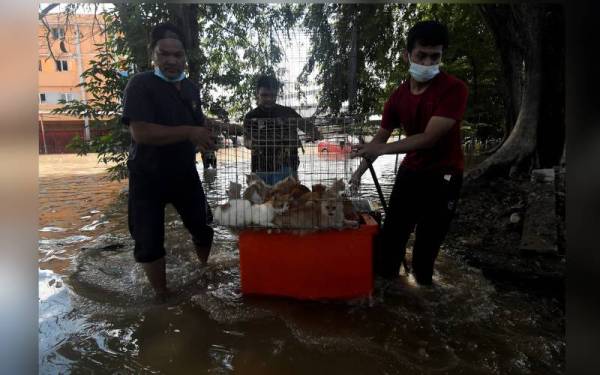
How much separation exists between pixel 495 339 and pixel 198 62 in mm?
5228

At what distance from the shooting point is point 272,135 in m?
3.53

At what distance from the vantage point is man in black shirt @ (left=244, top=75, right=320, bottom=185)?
348cm

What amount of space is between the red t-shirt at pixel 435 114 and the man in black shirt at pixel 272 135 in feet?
2.36

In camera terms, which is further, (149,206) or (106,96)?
(106,96)

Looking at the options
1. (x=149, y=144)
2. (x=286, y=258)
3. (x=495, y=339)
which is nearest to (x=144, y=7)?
(x=149, y=144)

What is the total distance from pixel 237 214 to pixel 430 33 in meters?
1.87

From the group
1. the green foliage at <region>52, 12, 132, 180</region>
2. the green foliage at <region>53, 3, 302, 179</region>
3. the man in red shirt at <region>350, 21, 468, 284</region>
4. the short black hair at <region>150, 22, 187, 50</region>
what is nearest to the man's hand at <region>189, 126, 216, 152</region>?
the short black hair at <region>150, 22, 187, 50</region>

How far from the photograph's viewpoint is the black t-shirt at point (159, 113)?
2.89 metres

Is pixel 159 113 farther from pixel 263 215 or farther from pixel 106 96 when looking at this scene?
pixel 106 96

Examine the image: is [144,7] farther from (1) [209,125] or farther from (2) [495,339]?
(2) [495,339]

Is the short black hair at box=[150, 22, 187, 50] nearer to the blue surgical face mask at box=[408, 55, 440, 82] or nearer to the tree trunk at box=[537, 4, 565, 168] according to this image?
the blue surgical face mask at box=[408, 55, 440, 82]

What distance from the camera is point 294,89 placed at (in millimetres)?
4012

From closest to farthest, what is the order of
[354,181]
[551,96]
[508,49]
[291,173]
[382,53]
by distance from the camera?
[354,181], [291,173], [551,96], [508,49], [382,53]

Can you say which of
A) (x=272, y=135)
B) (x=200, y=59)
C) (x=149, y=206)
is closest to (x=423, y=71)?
(x=272, y=135)
